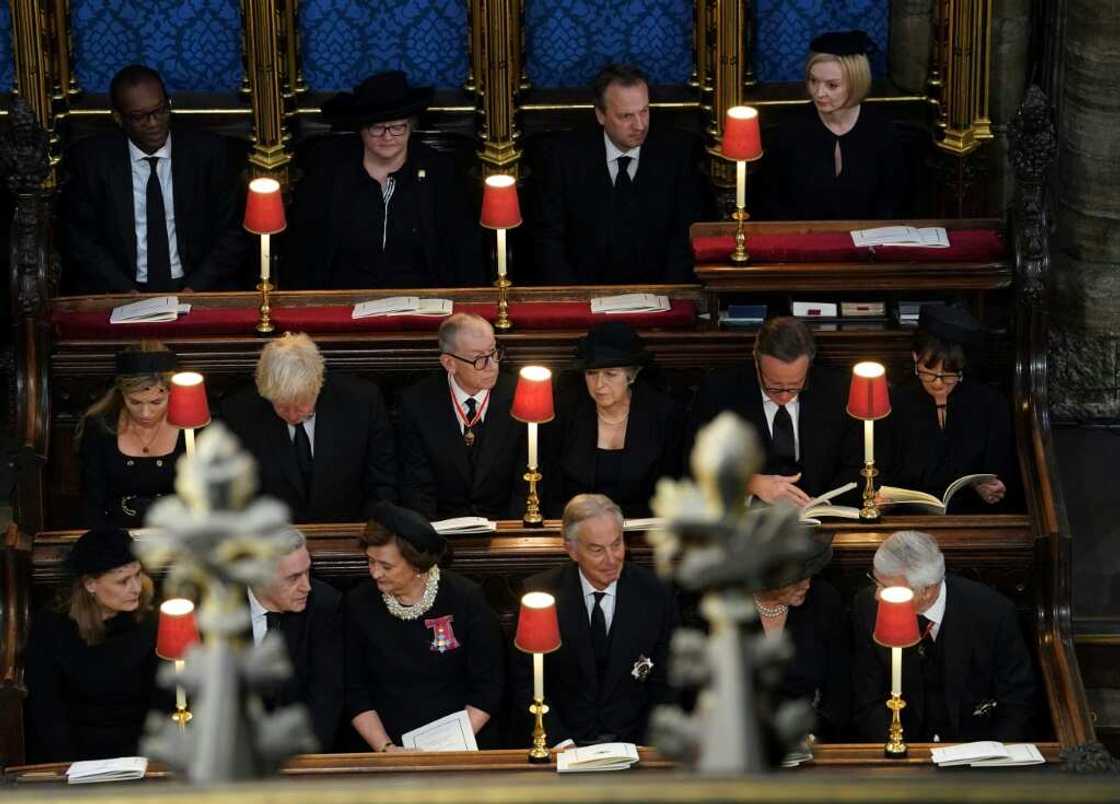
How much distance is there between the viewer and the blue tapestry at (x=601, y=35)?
9.95 m

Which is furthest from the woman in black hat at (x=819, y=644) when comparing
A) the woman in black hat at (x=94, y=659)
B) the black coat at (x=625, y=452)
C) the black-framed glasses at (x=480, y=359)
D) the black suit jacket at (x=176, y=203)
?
the black suit jacket at (x=176, y=203)

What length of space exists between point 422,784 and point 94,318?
6.75 m

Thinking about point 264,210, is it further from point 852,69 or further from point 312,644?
point 852,69

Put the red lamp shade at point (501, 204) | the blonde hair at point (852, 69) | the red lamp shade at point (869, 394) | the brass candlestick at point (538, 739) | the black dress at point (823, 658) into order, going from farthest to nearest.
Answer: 1. the blonde hair at point (852, 69)
2. the red lamp shade at point (501, 204)
3. the red lamp shade at point (869, 394)
4. the black dress at point (823, 658)
5. the brass candlestick at point (538, 739)

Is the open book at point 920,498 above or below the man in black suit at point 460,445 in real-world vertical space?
below

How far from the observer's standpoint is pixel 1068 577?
23.0ft

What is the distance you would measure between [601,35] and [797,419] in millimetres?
2927

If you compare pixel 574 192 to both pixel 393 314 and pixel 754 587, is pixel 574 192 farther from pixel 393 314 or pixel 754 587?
pixel 754 587

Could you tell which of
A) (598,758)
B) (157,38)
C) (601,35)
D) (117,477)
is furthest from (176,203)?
(598,758)

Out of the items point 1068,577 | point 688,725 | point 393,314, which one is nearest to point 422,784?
point 688,725

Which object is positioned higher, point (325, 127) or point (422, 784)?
point (325, 127)

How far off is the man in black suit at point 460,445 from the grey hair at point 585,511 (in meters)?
0.86

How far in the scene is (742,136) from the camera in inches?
326

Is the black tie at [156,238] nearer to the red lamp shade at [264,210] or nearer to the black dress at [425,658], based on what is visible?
the red lamp shade at [264,210]
